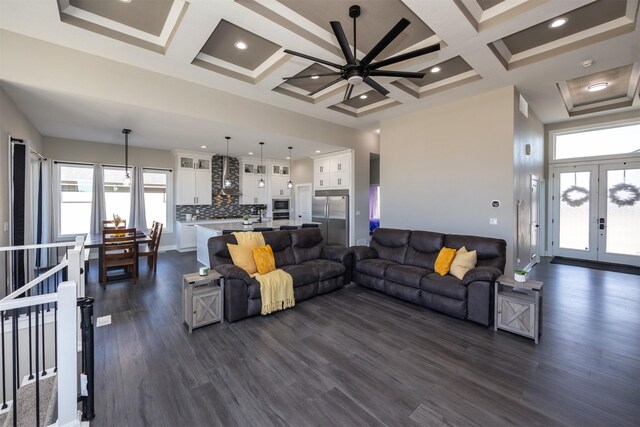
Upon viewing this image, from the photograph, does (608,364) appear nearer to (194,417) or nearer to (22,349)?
(194,417)

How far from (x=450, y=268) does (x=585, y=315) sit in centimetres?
174

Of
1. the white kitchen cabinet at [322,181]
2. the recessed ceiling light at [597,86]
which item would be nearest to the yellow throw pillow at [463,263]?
the recessed ceiling light at [597,86]

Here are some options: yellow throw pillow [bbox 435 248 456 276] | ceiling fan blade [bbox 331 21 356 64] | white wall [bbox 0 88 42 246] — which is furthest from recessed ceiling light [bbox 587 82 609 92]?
white wall [bbox 0 88 42 246]

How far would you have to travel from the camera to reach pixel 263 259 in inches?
155

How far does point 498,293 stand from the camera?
3256mm

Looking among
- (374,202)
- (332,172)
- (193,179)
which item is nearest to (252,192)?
(193,179)

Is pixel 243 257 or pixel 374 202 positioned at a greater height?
pixel 374 202

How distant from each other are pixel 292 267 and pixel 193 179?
529 centimetres

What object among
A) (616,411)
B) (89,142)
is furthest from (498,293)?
(89,142)

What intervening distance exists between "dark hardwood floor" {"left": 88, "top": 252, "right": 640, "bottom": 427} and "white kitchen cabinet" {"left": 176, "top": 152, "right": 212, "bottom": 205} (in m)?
4.36

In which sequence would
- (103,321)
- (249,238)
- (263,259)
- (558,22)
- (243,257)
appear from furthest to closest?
(249,238) → (263,259) → (243,257) → (103,321) → (558,22)

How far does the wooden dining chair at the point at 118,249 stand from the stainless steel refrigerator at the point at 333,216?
13.5 ft

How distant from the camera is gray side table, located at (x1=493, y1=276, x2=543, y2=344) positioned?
9.63ft

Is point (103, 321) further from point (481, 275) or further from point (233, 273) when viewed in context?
point (481, 275)
